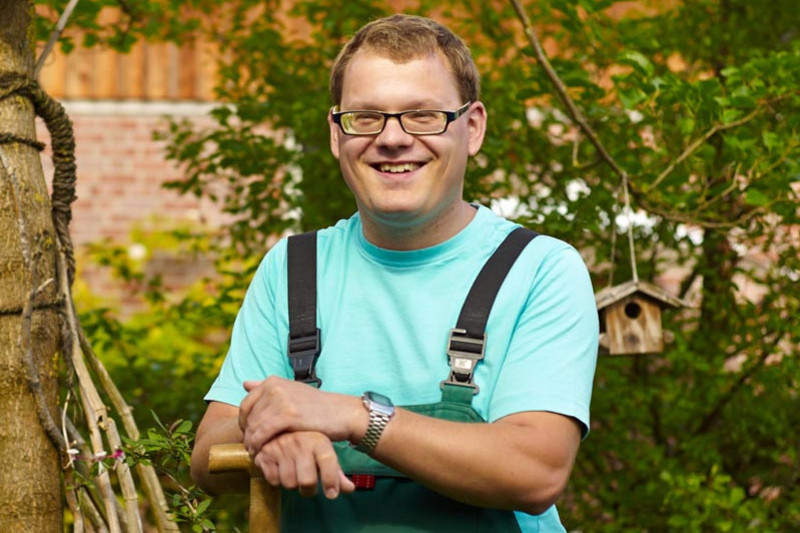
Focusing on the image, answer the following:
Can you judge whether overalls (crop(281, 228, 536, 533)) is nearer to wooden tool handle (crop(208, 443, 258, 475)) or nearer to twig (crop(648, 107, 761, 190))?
wooden tool handle (crop(208, 443, 258, 475))

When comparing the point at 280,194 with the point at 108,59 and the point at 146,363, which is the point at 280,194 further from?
the point at 108,59

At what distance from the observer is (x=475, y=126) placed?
8.00ft

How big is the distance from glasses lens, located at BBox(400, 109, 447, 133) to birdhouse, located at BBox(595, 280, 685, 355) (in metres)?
1.62

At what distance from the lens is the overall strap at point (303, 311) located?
2.21 meters

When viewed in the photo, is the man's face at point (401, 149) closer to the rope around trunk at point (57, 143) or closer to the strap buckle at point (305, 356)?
the strap buckle at point (305, 356)

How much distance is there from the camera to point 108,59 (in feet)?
26.7

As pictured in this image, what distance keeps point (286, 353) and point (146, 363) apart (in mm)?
2774

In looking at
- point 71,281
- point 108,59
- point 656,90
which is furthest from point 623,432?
point 108,59

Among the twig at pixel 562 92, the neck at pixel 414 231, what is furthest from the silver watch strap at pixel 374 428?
the twig at pixel 562 92

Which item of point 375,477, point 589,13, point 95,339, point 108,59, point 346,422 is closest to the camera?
point 346,422

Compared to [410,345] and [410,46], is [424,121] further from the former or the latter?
[410,345]

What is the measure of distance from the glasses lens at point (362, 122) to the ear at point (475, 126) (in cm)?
23

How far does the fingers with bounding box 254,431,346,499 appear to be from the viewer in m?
1.93

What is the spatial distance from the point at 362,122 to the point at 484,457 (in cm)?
70
